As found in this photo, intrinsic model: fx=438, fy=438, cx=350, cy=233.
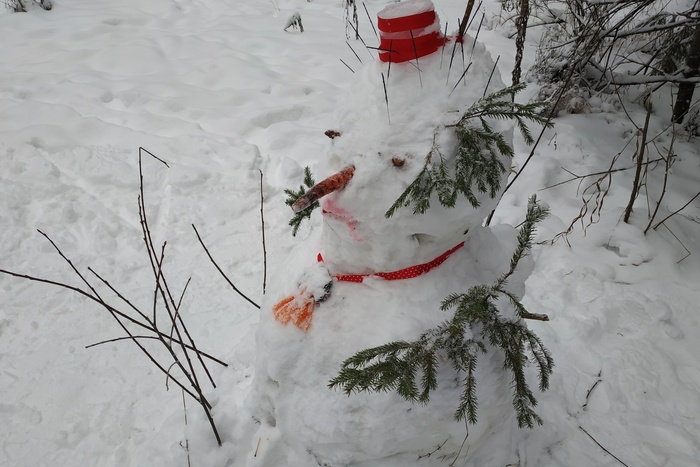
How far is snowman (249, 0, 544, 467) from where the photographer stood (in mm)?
1128

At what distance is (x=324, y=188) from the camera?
1118 millimetres

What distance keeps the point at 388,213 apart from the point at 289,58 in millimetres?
4185

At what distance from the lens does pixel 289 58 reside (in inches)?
188

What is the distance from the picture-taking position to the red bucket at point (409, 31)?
1.10 metres

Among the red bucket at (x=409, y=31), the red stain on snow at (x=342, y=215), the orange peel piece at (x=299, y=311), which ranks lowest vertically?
the orange peel piece at (x=299, y=311)

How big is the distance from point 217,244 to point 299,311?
162 cm

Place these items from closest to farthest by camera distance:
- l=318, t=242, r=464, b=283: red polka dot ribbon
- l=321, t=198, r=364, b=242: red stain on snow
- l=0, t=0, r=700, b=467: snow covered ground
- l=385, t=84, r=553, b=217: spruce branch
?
1. l=385, t=84, r=553, b=217: spruce branch
2. l=321, t=198, r=364, b=242: red stain on snow
3. l=318, t=242, r=464, b=283: red polka dot ribbon
4. l=0, t=0, r=700, b=467: snow covered ground

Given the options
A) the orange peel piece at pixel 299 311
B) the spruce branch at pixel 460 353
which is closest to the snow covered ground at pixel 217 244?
the orange peel piece at pixel 299 311

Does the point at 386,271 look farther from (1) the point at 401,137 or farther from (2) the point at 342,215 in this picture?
(1) the point at 401,137

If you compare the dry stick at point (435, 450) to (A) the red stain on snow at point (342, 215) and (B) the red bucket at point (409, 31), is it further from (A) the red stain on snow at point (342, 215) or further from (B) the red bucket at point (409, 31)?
(B) the red bucket at point (409, 31)

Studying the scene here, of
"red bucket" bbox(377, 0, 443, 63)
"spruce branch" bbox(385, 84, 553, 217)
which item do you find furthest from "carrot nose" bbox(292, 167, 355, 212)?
"red bucket" bbox(377, 0, 443, 63)

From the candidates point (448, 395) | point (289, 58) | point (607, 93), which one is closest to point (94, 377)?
point (448, 395)

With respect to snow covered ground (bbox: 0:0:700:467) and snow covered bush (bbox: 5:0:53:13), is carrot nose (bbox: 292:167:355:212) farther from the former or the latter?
snow covered bush (bbox: 5:0:53:13)

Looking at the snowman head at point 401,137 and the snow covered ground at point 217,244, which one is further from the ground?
the snowman head at point 401,137
